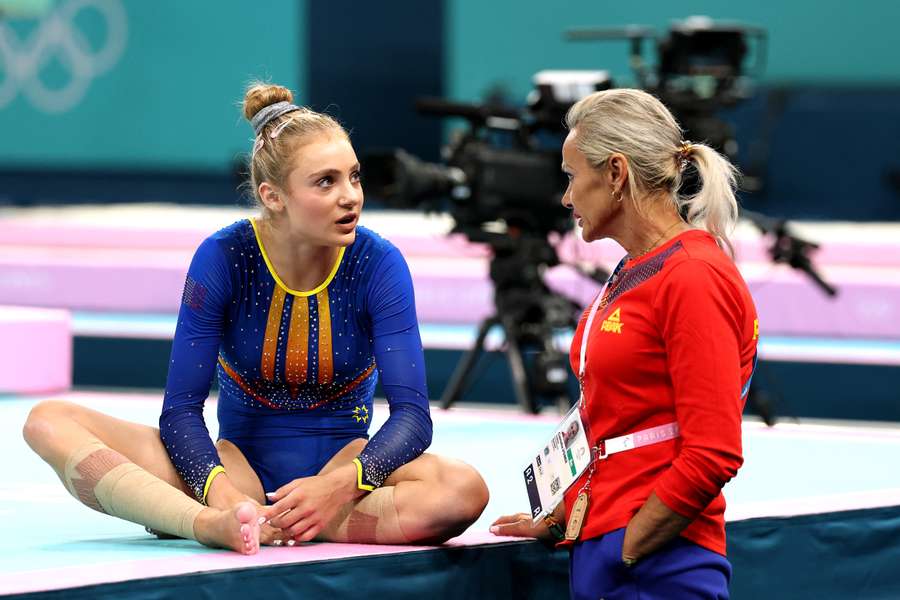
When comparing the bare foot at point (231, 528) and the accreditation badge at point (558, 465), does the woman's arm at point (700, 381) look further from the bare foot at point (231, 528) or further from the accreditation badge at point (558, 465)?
the bare foot at point (231, 528)

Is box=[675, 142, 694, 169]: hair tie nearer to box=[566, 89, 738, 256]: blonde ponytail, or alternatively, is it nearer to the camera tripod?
box=[566, 89, 738, 256]: blonde ponytail

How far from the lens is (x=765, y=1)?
7727 mm

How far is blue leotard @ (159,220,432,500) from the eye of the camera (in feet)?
7.49

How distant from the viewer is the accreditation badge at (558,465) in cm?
201

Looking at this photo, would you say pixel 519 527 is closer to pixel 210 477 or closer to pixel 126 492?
pixel 210 477

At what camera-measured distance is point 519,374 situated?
4223 millimetres

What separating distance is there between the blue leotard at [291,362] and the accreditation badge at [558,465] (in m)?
0.21

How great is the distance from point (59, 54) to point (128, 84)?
46 cm

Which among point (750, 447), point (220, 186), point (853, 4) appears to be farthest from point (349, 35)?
point (750, 447)

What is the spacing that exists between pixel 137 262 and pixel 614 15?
297cm

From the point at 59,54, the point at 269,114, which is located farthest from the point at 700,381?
the point at 59,54

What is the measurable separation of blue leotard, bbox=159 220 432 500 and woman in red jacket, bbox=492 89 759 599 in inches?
15.9

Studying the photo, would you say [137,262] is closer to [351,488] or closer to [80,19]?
[80,19]

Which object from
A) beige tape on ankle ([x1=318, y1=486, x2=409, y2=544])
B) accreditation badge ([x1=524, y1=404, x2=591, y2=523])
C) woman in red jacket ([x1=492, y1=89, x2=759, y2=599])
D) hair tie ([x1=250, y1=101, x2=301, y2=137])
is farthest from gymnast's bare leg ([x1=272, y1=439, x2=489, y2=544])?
hair tie ([x1=250, y1=101, x2=301, y2=137])
